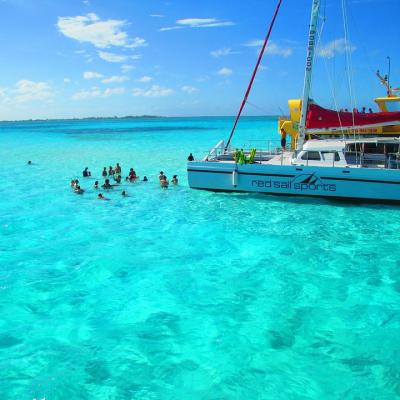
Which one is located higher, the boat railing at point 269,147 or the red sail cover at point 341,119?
the red sail cover at point 341,119

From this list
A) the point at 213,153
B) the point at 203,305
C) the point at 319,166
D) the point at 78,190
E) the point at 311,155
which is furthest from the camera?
the point at 78,190

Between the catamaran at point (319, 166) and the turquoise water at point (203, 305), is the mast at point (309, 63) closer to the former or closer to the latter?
the catamaran at point (319, 166)

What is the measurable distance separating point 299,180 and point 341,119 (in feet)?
12.6

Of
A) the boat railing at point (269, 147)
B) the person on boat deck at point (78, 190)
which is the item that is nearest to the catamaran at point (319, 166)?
the boat railing at point (269, 147)

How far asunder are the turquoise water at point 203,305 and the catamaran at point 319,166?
1161mm

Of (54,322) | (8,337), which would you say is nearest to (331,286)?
(54,322)

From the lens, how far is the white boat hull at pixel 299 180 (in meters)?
16.1

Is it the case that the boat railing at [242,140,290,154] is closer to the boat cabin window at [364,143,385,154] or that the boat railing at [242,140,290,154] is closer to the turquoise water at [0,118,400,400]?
the boat cabin window at [364,143,385,154]

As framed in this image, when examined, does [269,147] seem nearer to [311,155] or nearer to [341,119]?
[311,155]

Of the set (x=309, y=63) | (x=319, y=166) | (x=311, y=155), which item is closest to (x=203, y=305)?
(x=319, y=166)

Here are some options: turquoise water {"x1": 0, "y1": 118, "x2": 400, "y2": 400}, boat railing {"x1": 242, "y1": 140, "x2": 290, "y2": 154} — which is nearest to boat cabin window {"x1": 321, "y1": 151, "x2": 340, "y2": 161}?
turquoise water {"x1": 0, "y1": 118, "x2": 400, "y2": 400}

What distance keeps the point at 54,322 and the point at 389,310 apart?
722 centimetres

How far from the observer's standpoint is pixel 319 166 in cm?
1680

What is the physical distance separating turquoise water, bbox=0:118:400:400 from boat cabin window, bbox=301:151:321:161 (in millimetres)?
2562
